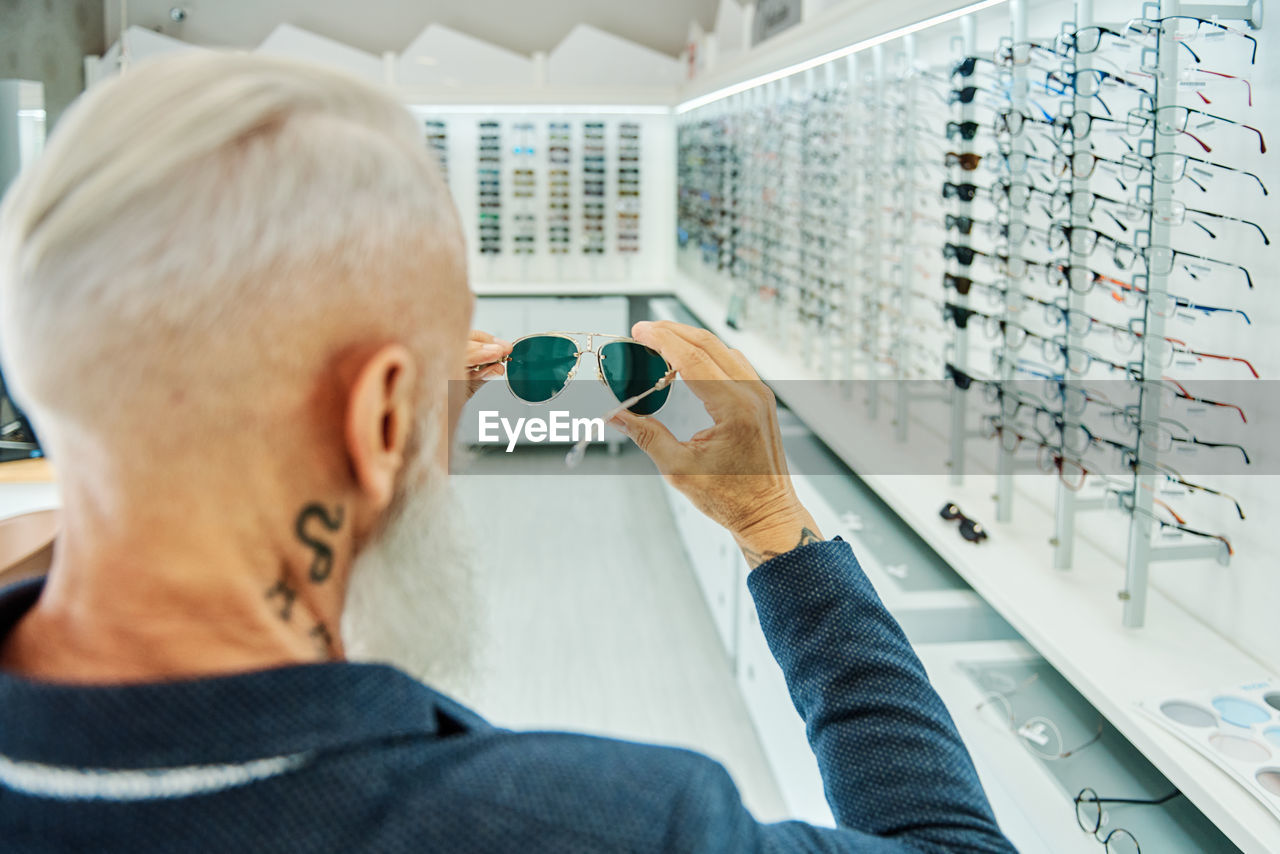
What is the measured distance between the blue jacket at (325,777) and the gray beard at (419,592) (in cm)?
11

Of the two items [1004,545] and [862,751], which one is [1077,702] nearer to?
[1004,545]

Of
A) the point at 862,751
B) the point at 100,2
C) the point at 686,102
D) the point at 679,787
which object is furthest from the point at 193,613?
the point at 100,2

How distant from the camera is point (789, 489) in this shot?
105cm

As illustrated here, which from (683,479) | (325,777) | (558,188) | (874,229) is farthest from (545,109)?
(325,777)

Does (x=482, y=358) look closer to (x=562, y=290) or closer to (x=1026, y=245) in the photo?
(x=1026, y=245)

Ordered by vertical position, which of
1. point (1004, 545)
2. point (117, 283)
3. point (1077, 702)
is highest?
point (117, 283)

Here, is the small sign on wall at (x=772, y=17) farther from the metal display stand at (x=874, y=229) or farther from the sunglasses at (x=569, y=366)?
the sunglasses at (x=569, y=366)

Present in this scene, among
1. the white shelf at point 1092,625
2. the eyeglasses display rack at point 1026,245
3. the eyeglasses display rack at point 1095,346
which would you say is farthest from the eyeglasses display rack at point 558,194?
the white shelf at point 1092,625

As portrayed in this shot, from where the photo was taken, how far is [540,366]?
1.56 m

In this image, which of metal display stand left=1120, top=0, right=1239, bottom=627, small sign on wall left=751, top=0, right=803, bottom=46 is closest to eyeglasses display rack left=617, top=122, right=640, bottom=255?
small sign on wall left=751, top=0, right=803, bottom=46

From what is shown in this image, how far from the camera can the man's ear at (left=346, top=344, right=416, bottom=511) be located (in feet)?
2.06

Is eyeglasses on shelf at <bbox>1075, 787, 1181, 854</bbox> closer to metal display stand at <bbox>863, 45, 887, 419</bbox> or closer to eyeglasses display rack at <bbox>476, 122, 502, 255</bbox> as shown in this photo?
metal display stand at <bbox>863, 45, 887, 419</bbox>

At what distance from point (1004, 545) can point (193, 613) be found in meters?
2.19

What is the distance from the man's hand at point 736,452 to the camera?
103 cm
